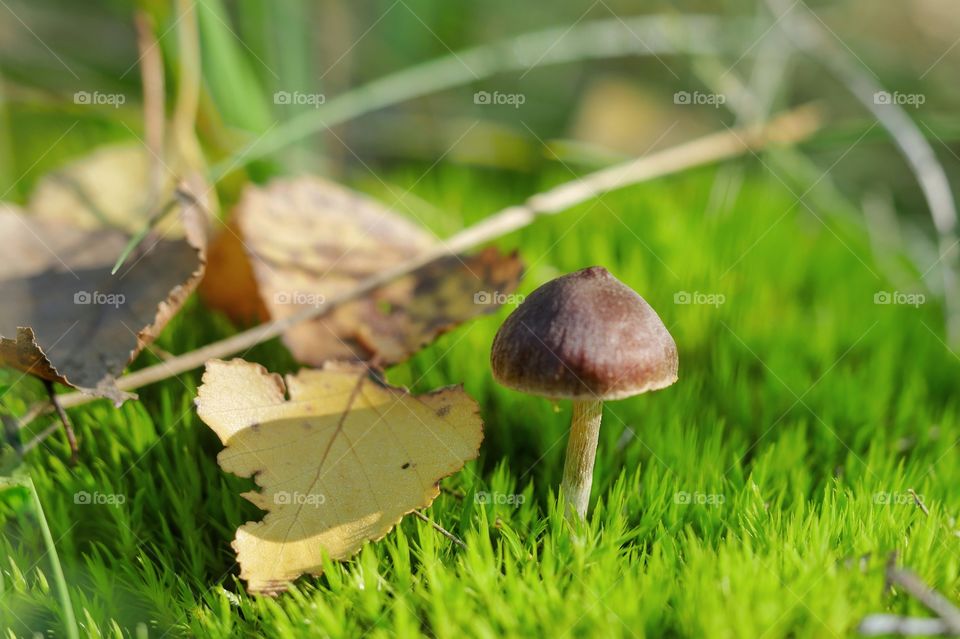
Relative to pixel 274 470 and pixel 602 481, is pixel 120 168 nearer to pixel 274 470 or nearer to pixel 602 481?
pixel 274 470

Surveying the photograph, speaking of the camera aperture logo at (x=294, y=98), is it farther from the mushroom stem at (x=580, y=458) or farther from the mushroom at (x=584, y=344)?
the mushroom stem at (x=580, y=458)

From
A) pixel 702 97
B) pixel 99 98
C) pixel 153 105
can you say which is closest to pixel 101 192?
pixel 153 105

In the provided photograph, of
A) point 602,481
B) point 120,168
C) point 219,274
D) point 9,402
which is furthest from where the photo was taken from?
point 120,168

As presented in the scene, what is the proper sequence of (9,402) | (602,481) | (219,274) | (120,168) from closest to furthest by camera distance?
(602,481), (9,402), (219,274), (120,168)

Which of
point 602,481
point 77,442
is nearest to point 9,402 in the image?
point 77,442

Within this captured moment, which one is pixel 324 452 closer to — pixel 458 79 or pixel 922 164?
pixel 458 79

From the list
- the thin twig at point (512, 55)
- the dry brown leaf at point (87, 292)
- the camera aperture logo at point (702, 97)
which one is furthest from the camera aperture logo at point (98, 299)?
the camera aperture logo at point (702, 97)

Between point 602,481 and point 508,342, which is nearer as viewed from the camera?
point 508,342
